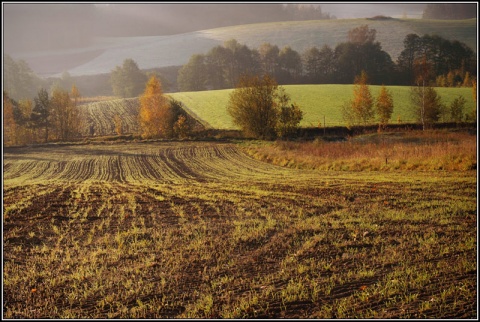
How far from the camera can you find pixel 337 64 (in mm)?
94438

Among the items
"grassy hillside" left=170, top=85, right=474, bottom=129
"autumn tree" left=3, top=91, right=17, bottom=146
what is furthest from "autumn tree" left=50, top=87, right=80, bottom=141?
"grassy hillside" left=170, top=85, right=474, bottom=129

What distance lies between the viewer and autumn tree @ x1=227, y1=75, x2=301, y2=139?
51.1m

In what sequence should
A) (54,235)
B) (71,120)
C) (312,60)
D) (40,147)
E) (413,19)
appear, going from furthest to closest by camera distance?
(413,19) → (312,60) → (71,120) → (40,147) → (54,235)

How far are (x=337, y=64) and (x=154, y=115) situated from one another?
55264 millimetres

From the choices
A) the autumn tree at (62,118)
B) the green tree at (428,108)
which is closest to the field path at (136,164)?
the autumn tree at (62,118)

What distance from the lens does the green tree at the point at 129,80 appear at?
109125 mm

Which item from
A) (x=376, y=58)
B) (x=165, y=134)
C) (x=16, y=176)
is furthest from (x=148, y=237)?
(x=376, y=58)

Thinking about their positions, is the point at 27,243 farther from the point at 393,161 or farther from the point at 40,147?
the point at 40,147

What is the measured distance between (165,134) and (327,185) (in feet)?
135

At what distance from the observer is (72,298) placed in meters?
8.21

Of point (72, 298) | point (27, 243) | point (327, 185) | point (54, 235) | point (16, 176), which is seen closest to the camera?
point (72, 298)

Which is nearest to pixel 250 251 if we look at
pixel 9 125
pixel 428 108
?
pixel 428 108

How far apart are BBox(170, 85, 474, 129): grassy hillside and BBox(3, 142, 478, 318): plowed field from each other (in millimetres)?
41167

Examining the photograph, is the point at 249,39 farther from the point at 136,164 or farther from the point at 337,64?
the point at 136,164
